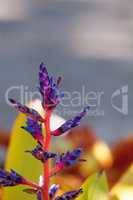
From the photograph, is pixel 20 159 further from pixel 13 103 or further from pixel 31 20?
pixel 31 20

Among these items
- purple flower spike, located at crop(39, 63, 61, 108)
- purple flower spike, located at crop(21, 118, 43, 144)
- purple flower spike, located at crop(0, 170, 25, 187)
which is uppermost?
purple flower spike, located at crop(39, 63, 61, 108)

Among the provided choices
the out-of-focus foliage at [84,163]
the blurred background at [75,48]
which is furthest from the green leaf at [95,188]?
the blurred background at [75,48]

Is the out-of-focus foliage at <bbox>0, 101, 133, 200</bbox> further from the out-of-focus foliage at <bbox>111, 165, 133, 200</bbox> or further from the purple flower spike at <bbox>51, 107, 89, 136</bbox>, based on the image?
the purple flower spike at <bbox>51, 107, 89, 136</bbox>

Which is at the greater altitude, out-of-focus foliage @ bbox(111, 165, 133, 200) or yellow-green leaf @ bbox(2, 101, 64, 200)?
yellow-green leaf @ bbox(2, 101, 64, 200)

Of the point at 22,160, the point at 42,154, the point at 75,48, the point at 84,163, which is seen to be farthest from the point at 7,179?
the point at 75,48

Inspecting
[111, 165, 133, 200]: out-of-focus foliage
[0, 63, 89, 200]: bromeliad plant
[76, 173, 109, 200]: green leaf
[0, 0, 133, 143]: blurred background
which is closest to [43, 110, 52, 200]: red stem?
[0, 63, 89, 200]: bromeliad plant

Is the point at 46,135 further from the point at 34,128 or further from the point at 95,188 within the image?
the point at 95,188
